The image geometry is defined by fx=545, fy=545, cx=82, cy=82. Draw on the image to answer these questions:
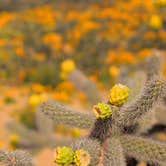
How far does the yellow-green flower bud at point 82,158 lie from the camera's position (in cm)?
215

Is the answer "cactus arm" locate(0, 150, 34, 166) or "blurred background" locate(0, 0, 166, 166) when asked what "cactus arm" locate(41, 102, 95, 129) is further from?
"blurred background" locate(0, 0, 166, 166)

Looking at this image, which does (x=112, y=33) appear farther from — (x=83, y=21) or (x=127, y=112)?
(x=127, y=112)

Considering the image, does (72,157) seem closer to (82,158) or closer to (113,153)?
(82,158)

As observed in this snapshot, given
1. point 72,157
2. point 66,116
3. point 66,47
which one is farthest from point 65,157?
point 66,47

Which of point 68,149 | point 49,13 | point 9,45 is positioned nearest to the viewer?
point 68,149

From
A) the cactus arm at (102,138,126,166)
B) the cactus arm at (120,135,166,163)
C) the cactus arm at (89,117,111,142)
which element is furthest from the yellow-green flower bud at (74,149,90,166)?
the cactus arm at (120,135,166,163)

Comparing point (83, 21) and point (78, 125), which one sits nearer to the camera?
point (78, 125)

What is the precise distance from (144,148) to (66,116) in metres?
0.40

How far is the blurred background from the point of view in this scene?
14211mm

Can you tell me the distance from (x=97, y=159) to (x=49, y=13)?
22.1 metres

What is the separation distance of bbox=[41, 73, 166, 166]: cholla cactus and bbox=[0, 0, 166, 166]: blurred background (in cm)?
690

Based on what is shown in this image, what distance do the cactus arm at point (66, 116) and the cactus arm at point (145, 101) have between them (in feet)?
0.78

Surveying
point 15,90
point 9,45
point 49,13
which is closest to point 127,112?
point 15,90

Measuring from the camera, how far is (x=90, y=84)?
197 inches
